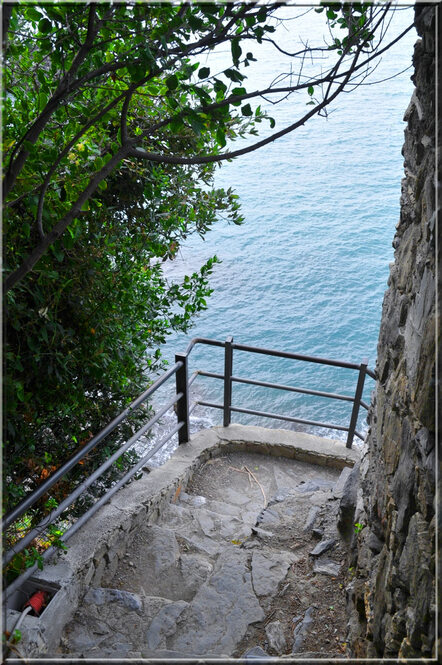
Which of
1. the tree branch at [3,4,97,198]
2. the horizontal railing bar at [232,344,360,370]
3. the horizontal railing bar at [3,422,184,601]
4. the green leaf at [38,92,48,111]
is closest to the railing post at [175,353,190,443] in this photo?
the horizontal railing bar at [232,344,360,370]

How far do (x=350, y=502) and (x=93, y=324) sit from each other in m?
1.44

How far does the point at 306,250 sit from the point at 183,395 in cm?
795

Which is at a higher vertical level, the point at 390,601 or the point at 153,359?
the point at 153,359

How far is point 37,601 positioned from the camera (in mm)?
2180

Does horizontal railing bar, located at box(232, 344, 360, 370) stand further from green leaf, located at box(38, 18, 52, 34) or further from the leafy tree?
green leaf, located at box(38, 18, 52, 34)

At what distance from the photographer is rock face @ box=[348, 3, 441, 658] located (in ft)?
3.96

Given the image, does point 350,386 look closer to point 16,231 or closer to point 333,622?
point 333,622

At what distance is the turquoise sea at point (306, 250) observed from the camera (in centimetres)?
931

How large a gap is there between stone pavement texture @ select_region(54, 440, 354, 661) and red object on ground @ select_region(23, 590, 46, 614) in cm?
18

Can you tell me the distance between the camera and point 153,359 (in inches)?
144

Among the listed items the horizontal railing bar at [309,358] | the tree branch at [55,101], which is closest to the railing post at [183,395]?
the horizontal railing bar at [309,358]

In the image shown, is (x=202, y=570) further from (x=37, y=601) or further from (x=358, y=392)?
(x=358, y=392)

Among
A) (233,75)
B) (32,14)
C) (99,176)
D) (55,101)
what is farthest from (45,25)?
(233,75)

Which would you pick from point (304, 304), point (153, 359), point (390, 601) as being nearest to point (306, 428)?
point (304, 304)
